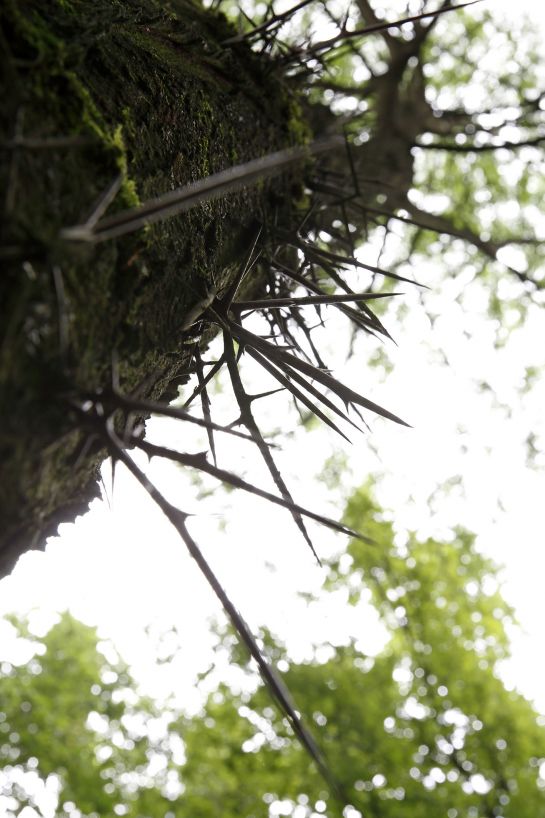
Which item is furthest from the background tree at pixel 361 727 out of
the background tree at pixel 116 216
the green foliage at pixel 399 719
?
the background tree at pixel 116 216

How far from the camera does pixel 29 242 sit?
870 millimetres

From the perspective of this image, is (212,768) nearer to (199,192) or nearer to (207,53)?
(207,53)

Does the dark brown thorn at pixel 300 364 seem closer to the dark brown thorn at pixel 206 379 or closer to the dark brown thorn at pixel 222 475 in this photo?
the dark brown thorn at pixel 206 379

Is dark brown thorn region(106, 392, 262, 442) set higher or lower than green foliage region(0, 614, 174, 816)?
lower

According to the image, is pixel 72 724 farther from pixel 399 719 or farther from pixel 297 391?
pixel 297 391

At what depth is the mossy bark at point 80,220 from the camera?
3.00 feet

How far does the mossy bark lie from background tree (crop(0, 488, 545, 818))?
6121 millimetres

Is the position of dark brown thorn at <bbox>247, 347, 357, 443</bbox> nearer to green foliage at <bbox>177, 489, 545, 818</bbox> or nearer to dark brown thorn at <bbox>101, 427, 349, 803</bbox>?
dark brown thorn at <bbox>101, 427, 349, 803</bbox>

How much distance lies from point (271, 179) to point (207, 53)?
49cm

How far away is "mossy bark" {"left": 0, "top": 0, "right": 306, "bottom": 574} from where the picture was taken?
91cm

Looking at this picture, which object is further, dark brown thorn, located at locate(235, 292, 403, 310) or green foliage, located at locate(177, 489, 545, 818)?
green foliage, located at locate(177, 489, 545, 818)

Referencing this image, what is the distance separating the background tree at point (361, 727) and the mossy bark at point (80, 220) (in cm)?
612

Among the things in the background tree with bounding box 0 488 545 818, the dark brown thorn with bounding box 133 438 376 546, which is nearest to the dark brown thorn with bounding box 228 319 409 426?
the dark brown thorn with bounding box 133 438 376 546

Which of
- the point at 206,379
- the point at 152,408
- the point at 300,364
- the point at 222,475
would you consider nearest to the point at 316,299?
the point at 300,364
